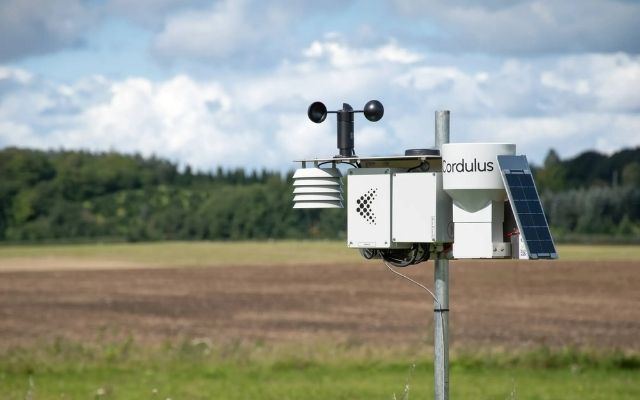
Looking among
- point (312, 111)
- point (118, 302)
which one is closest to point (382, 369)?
point (312, 111)

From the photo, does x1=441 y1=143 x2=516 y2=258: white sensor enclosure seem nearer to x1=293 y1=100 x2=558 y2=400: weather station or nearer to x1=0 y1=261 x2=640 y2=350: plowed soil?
x1=293 y1=100 x2=558 y2=400: weather station

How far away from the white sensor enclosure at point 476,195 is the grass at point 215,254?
177 feet

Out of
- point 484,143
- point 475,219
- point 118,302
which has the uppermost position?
point 484,143

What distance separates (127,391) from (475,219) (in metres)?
9.35

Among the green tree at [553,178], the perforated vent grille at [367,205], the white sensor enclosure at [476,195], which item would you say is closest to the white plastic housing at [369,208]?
the perforated vent grille at [367,205]

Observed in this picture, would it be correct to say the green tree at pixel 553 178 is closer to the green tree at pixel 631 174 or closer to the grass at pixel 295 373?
the green tree at pixel 631 174

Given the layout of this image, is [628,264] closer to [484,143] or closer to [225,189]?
[484,143]

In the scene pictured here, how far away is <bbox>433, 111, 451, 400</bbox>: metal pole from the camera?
6.76 m

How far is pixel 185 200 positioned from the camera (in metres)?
142

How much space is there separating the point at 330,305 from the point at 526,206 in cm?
3326

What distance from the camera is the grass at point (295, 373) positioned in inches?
587

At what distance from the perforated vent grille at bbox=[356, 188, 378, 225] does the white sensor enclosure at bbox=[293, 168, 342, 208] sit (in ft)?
0.39

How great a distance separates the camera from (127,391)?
1504 cm

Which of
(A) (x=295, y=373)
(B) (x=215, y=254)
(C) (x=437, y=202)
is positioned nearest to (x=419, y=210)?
(C) (x=437, y=202)
